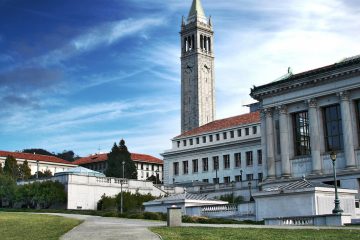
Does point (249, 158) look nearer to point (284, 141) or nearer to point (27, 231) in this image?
point (284, 141)

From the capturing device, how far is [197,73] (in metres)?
147

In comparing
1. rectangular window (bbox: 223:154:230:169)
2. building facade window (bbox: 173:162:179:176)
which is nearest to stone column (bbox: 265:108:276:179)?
rectangular window (bbox: 223:154:230:169)

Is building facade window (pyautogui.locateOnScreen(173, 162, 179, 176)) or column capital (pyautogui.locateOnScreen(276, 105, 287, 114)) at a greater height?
column capital (pyautogui.locateOnScreen(276, 105, 287, 114))

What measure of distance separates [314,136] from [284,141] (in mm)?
4423

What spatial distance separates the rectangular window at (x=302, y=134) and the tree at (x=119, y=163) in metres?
51.1

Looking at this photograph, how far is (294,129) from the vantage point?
64438 millimetres

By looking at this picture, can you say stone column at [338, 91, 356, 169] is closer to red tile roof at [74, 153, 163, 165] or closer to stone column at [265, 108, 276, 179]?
stone column at [265, 108, 276, 179]

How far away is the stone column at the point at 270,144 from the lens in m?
65.1

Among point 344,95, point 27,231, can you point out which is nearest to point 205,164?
point 344,95

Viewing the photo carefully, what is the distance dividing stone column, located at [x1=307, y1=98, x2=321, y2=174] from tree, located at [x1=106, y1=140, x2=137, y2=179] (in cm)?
5426

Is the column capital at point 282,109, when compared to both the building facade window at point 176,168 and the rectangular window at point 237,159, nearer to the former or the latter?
the rectangular window at point 237,159

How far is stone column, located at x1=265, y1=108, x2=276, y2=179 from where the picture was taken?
214 ft

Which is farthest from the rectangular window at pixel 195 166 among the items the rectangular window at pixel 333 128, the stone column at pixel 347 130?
the stone column at pixel 347 130

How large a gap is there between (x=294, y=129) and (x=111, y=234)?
147ft
